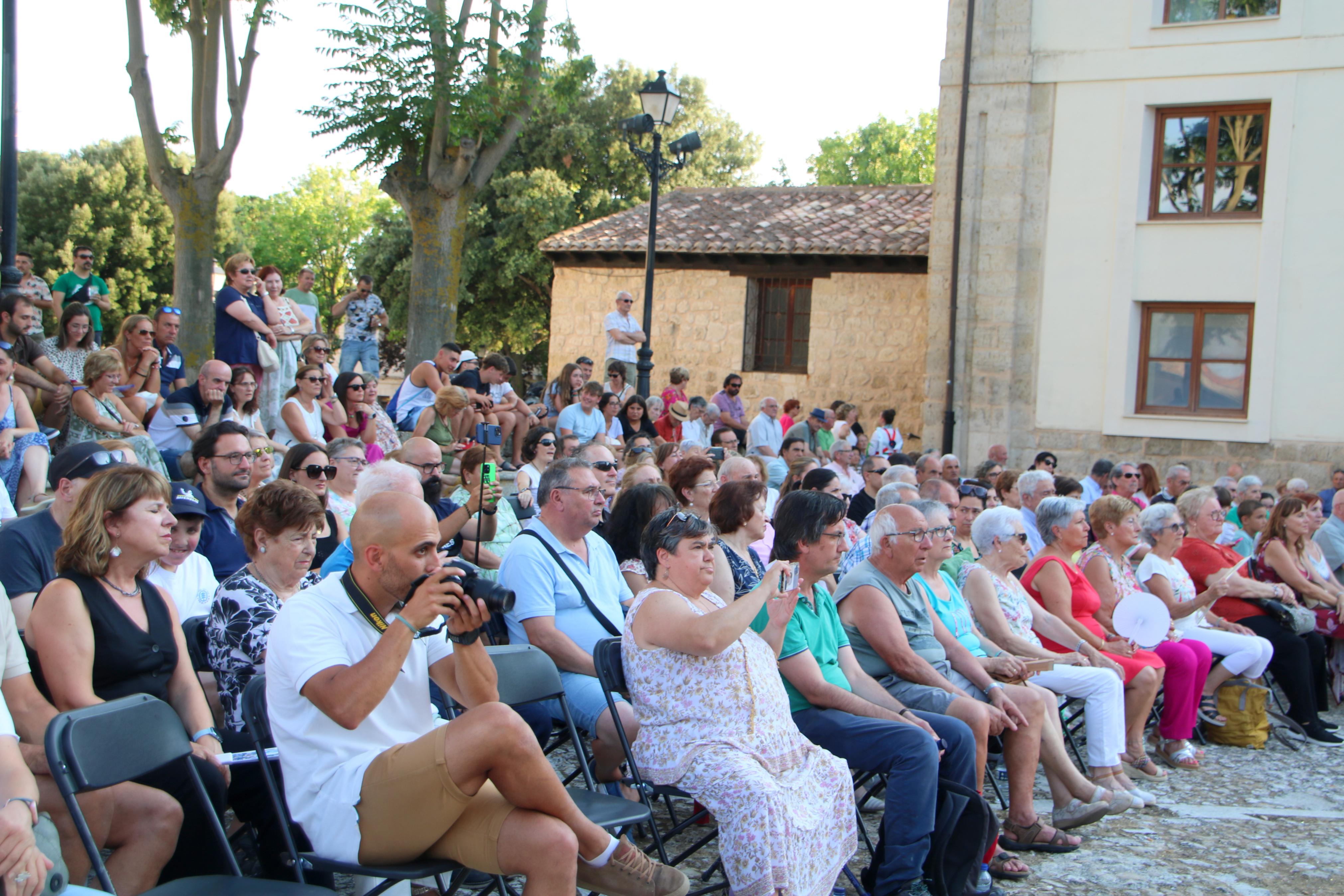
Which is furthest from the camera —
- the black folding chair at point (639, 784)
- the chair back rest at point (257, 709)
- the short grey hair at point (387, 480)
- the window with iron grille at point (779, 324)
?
the window with iron grille at point (779, 324)

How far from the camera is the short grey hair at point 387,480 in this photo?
3.98 metres

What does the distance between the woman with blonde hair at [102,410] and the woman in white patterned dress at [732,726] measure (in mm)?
4130

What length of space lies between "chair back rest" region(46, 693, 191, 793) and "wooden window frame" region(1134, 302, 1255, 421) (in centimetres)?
1486

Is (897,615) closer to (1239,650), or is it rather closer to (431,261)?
(1239,650)

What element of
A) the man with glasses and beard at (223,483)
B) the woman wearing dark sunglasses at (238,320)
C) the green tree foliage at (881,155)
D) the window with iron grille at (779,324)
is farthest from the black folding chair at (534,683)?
the green tree foliage at (881,155)

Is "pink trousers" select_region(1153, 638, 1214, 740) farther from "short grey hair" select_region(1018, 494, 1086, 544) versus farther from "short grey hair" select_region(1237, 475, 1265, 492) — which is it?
"short grey hair" select_region(1237, 475, 1265, 492)

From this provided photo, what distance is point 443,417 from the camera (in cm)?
897

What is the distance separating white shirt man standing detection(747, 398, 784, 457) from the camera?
43.7 feet

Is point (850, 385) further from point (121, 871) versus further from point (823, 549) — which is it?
point (121, 871)

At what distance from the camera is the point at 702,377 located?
20562mm

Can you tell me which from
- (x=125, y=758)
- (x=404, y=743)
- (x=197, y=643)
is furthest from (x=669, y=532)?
(x=125, y=758)

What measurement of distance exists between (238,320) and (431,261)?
4.33 meters

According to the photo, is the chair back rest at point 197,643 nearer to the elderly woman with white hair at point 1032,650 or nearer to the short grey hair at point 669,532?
the short grey hair at point 669,532

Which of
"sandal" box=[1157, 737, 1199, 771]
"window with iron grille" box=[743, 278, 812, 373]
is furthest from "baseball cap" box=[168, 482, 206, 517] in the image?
"window with iron grille" box=[743, 278, 812, 373]
